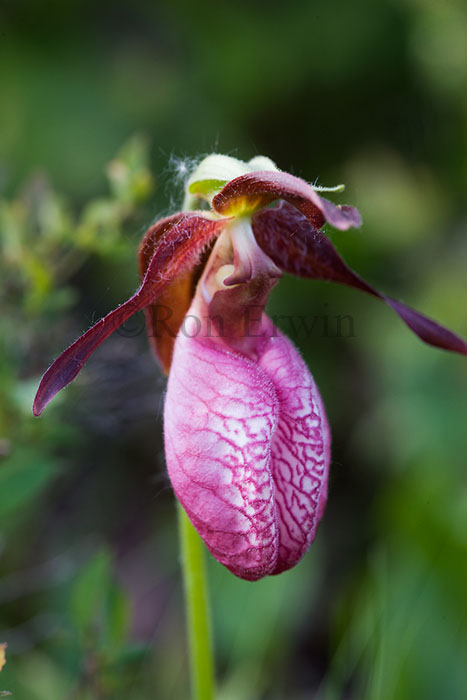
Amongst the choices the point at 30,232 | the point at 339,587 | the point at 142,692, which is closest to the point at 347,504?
the point at 339,587

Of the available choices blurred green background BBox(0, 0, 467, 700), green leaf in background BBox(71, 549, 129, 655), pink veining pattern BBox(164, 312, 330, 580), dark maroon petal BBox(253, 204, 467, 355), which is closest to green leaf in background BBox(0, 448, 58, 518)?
blurred green background BBox(0, 0, 467, 700)

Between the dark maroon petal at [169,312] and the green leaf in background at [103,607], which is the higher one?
the dark maroon petal at [169,312]

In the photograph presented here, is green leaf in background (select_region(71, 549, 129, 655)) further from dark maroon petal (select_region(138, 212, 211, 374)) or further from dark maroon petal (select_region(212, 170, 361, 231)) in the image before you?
dark maroon petal (select_region(212, 170, 361, 231))

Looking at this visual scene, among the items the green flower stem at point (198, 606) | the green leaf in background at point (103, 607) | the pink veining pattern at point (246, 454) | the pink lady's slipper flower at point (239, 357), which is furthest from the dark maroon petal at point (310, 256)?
the green leaf in background at point (103, 607)

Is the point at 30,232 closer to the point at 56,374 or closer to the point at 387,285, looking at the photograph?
the point at 56,374

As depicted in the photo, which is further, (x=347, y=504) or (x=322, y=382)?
(x=322, y=382)

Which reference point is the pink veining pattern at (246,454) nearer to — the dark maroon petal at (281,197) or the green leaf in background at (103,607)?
the dark maroon petal at (281,197)
